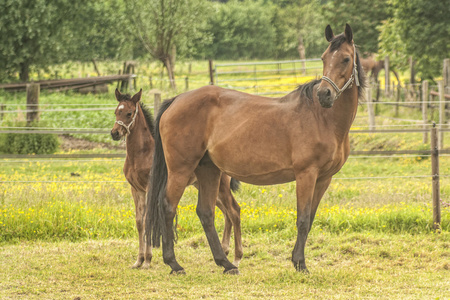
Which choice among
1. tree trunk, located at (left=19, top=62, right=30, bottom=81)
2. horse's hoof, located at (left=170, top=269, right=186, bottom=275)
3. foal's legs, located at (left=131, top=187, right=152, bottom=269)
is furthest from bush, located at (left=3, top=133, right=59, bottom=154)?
tree trunk, located at (left=19, top=62, right=30, bottom=81)

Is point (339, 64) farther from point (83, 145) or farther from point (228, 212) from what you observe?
point (83, 145)

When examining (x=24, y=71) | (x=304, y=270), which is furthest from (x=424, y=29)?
(x=24, y=71)

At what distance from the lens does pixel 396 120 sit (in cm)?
1847

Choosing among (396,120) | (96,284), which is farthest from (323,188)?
(396,120)

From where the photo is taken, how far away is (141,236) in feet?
22.2

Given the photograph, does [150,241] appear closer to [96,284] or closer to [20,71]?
[96,284]

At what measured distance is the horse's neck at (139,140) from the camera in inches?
268

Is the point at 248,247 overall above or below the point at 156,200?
below

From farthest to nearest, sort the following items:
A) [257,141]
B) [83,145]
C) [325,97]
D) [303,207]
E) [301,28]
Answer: [301,28]
[83,145]
[257,141]
[303,207]
[325,97]

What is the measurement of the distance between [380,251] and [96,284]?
3.41m

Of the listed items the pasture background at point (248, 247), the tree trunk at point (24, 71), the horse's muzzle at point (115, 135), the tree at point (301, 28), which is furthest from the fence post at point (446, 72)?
the tree at point (301, 28)

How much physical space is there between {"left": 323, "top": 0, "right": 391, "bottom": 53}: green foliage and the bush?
1805 cm

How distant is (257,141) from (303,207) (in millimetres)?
857

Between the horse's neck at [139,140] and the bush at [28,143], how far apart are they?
30.5 feet
